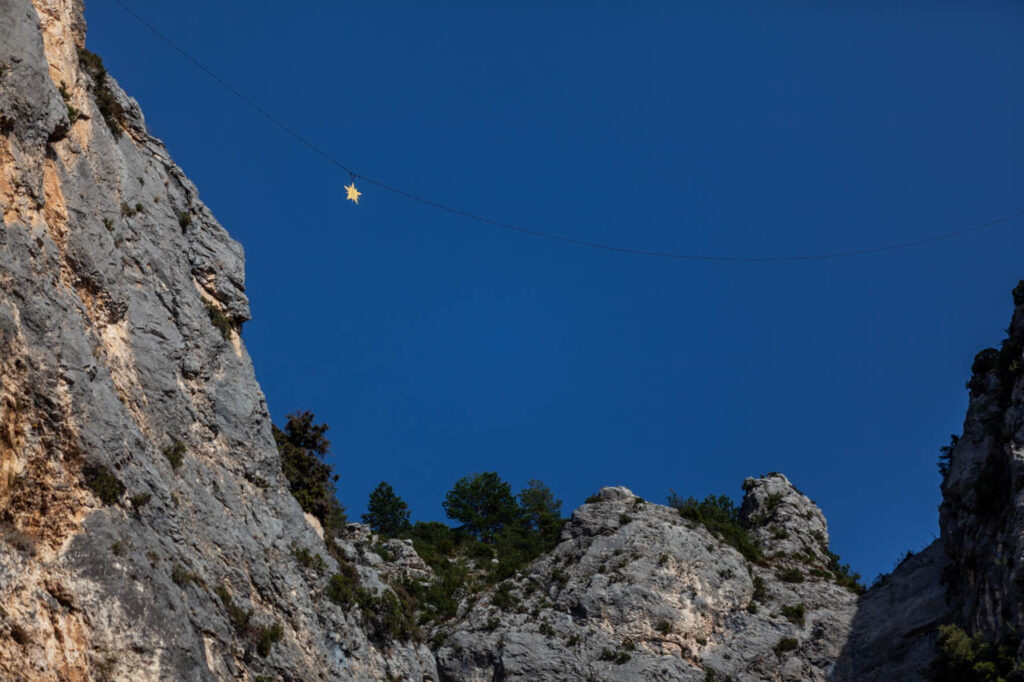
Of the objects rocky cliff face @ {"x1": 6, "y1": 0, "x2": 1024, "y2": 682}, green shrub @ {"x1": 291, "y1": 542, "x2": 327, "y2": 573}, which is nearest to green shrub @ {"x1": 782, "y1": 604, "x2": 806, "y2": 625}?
rocky cliff face @ {"x1": 6, "y1": 0, "x2": 1024, "y2": 682}

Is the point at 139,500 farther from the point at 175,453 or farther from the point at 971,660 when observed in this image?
the point at 971,660

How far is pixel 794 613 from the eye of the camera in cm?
4844

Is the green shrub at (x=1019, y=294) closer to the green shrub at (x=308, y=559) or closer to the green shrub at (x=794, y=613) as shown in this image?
the green shrub at (x=794, y=613)

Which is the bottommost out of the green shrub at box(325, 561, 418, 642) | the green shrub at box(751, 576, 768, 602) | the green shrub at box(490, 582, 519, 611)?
the green shrub at box(325, 561, 418, 642)

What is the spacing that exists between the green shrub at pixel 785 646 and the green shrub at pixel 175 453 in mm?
29590

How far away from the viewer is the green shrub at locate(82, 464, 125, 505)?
78.2 ft

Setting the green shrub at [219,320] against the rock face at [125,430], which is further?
the green shrub at [219,320]

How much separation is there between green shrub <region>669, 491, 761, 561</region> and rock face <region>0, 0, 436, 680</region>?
834 inches

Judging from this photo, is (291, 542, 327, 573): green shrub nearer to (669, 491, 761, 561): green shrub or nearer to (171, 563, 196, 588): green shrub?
(171, 563, 196, 588): green shrub

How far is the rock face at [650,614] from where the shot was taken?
149 ft

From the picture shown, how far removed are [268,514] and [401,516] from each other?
34538 mm

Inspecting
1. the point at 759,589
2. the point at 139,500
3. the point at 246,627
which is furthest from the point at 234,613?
the point at 759,589

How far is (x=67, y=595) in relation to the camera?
21.4m

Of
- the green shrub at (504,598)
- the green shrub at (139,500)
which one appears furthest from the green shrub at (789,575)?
the green shrub at (139,500)
